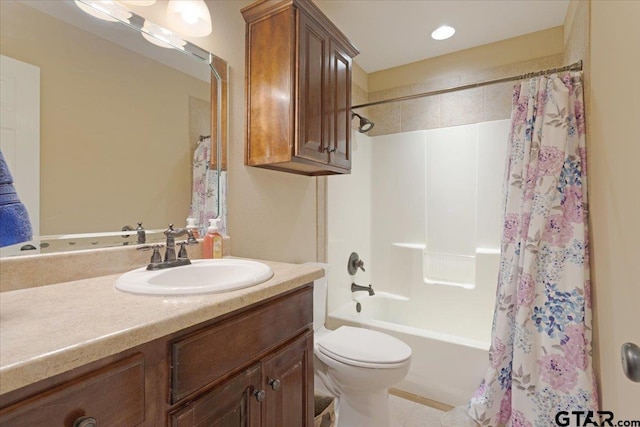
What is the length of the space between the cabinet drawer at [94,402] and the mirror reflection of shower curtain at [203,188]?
82cm

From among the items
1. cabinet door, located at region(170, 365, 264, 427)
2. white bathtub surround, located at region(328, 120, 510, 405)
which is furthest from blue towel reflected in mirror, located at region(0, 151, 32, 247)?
white bathtub surround, located at region(328, 120, 510, 405)

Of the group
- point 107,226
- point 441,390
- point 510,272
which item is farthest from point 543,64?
point 107,226

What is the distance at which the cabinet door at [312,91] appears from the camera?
1406mm

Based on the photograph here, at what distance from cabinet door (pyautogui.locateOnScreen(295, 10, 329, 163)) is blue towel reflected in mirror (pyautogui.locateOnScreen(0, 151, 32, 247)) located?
96cm

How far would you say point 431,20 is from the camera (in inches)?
84.8

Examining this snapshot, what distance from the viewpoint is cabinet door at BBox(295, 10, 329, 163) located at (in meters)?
1.41

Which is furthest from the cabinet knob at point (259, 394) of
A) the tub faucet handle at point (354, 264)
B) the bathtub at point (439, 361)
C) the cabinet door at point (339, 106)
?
the tub faucet handle at point (354, 264)

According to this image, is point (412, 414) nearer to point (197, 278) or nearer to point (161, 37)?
point (197, 278)

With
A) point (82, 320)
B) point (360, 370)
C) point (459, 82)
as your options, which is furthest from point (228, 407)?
point (459, 82)

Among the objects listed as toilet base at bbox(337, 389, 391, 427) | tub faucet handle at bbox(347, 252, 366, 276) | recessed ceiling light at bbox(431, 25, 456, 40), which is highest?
recessed ceiling light at bbox(431, 25, 456, 40)

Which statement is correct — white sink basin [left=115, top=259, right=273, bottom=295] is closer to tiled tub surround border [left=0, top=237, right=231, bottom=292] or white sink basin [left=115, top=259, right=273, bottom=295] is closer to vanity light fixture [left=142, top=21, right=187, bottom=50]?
tiled tub surround border [left=0, top=237, right=231, bottom=292]

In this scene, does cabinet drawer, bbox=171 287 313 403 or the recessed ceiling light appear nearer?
cabinet drawer, bbox=171 287 313 403

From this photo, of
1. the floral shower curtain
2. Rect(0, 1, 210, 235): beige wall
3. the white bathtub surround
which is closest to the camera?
Rect(0, 1, 210, 235): beige wall

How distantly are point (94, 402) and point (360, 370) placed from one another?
1.13 metres
